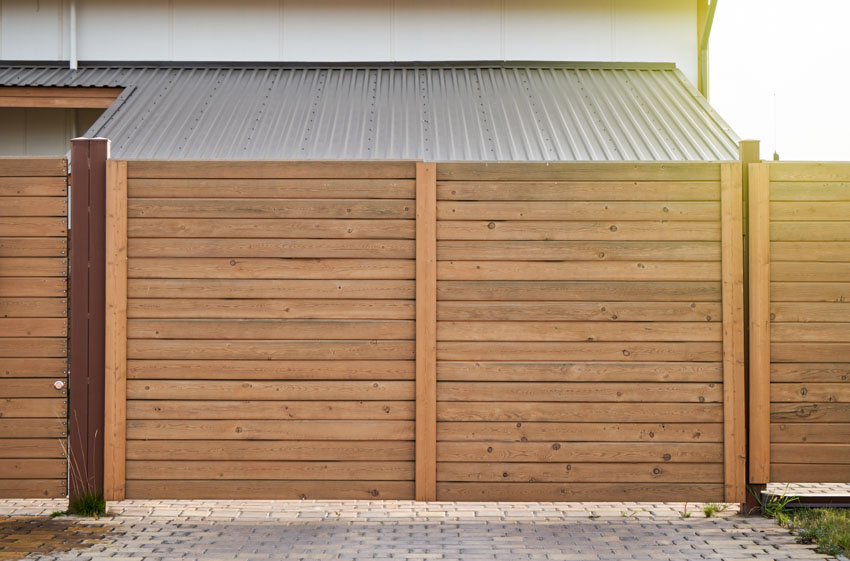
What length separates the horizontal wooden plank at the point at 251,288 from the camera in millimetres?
5066

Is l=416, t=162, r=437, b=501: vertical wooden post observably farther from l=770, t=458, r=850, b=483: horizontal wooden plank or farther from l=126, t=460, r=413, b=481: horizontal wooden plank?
l=770, t=458, r=850, b=483: horizontal wooden plank

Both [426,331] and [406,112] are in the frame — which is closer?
[426,331]

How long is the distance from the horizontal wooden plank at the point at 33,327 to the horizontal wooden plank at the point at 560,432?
8.62ft

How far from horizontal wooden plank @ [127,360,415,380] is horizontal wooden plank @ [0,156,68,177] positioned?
1396mm

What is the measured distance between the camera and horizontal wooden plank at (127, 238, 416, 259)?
507 centimetres

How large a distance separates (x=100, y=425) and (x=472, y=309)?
259 cm

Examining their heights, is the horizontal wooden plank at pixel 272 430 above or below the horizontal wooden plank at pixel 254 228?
below

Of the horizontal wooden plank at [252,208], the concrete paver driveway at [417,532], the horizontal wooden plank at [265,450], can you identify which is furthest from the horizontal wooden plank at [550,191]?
the concrete paver driveway at [417,532]

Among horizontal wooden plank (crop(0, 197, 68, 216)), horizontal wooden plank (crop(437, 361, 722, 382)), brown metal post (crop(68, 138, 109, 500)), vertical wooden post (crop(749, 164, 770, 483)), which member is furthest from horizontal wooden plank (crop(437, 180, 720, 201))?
horizontal wooden plank (crop(0, 197, 68, 216))

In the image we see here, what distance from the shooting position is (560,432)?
501 centimetres

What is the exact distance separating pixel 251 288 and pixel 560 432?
2268 mm

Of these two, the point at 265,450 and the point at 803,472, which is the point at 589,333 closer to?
the point at 803,472

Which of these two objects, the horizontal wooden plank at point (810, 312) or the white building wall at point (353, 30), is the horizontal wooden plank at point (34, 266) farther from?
the white building wall at point (353, 30)

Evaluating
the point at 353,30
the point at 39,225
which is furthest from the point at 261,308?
the point at 353,30
